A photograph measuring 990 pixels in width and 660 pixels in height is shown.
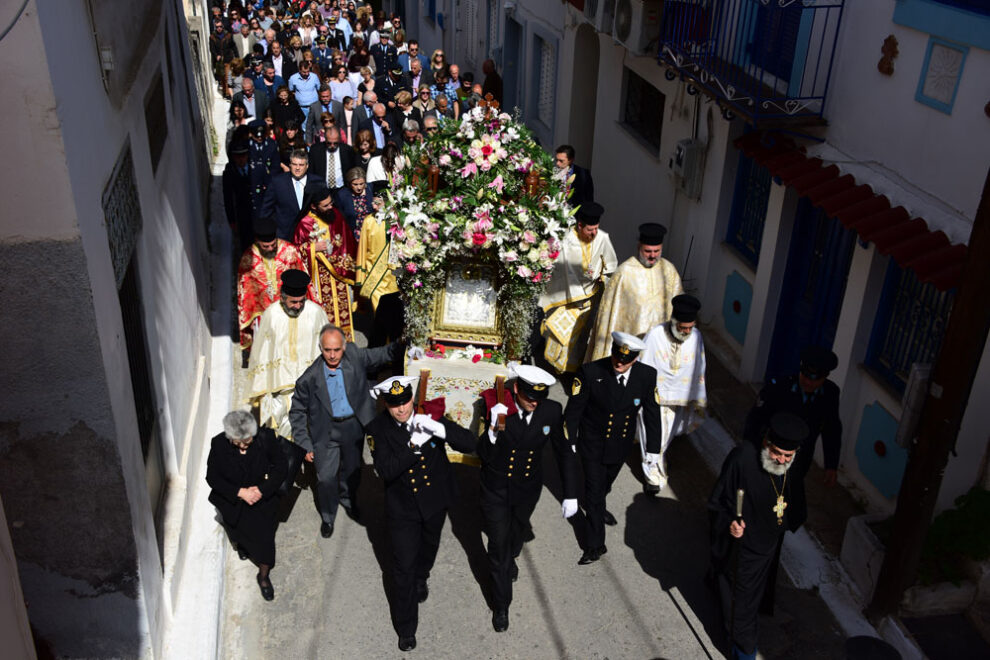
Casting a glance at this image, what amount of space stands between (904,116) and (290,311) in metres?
5.07

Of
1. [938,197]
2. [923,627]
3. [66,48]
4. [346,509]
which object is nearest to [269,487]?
[346,509]

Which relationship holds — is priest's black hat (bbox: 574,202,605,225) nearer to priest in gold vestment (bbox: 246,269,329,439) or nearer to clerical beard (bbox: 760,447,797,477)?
priest in gold vestment (bbox: 246,269,329,439)

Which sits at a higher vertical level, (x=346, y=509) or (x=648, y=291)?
(x=648, y=291)

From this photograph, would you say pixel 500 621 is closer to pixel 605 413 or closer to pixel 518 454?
pixel 518 454

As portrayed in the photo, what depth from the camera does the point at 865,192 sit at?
7.61m

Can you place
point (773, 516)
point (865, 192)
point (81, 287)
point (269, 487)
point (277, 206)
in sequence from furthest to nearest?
point (277, 206)
point (865, 192)
point (269, 487)
point (773, 516)
point (81, 287)

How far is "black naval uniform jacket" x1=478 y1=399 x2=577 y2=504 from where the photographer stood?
6531mm

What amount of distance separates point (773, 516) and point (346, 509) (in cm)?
355

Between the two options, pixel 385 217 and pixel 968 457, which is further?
pixel 385 217

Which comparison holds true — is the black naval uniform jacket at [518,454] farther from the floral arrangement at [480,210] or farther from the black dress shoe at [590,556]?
the floral arrangement at [480,210]

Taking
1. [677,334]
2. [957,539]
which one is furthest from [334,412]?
[957,539]

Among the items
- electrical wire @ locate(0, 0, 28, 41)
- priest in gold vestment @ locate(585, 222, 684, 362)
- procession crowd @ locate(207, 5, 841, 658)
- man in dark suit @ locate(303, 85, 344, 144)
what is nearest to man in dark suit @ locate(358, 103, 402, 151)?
man in dark suit @ locate(303, 85, 344, 144)

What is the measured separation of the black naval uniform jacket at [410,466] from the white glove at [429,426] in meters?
0.08

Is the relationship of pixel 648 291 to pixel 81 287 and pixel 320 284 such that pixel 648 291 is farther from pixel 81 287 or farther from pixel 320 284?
pixel 81 287
